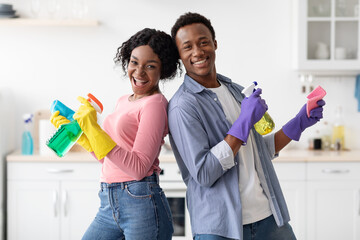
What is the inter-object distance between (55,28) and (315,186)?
2171mm

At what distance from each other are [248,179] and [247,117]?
0.72 ft

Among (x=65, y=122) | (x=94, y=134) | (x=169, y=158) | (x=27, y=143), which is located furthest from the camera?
(x=27, y=143)

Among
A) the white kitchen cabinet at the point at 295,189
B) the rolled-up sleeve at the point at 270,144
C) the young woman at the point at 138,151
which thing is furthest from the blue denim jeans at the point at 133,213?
the white kitchen cabinet at the point at 295,189

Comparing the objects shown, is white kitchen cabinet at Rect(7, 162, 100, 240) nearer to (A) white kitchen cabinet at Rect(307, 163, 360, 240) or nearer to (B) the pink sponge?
(A) white kitchen cabinet at Rect(307, 163, 360, 240)

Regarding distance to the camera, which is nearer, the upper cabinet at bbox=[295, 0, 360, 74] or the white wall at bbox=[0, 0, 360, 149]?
the upper cabinet at bbox=[295, 0, 360, 74]

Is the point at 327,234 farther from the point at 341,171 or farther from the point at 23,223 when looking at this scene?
the point at 23,223

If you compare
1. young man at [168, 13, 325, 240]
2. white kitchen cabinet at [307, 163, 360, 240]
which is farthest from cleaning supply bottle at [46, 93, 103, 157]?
white kitchen cabinet at [307, 163, 360, 240]

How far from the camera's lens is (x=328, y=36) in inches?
147

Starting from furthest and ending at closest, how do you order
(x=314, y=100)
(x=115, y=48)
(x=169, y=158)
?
(x=115, y=48), (x=169, y=158), (x=314, y=100)

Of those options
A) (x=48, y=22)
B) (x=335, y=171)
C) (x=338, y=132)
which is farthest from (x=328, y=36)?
(x=48, y=22)

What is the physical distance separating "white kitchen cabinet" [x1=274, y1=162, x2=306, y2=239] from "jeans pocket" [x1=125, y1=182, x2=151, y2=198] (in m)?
1.94

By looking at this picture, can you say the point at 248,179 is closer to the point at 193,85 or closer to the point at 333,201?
the point at 193,85

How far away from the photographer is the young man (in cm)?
162

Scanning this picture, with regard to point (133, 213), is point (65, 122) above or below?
above
